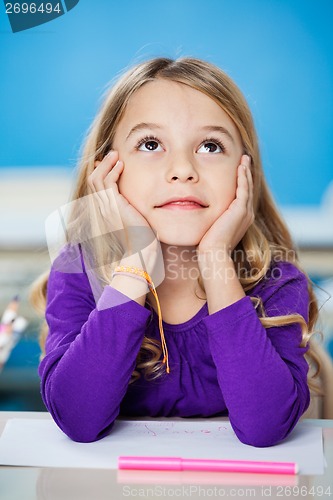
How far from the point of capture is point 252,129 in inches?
48.9

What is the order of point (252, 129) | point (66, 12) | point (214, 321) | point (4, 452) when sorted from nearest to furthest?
point (4, 452) → point (214, 321) → point (252, 129) → point (66, 12)

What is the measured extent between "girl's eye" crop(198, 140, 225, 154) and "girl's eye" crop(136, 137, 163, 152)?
63 millimetres

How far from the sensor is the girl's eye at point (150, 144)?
1.14m

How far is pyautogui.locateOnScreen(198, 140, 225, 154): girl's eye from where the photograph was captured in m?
1.14

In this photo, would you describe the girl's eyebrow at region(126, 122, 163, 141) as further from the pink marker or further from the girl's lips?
the pink marker

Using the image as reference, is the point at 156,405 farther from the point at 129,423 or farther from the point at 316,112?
the point at 316,112

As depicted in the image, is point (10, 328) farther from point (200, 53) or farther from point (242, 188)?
point (242, 188)

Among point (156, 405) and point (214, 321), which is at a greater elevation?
point (214, 321)

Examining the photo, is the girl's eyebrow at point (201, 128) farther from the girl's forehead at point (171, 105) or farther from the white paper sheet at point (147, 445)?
the white paper sheet at point (147, 445)

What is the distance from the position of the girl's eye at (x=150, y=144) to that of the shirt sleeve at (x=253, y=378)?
0.28m

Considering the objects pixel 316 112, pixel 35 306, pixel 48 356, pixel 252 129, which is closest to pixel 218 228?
pixel 252 129

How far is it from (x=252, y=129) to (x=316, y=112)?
134cm

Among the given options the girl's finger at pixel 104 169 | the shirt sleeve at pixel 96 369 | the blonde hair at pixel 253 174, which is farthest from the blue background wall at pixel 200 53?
the shirt sleeve at pixel 96 369

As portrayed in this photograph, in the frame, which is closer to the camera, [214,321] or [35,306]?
[214,321]
